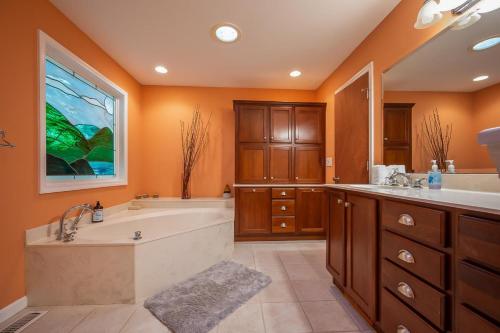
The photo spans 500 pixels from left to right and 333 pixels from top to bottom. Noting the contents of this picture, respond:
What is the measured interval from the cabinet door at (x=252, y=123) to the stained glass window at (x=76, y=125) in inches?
66.4

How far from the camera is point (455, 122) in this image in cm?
118

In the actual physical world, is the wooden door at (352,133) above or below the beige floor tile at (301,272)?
above

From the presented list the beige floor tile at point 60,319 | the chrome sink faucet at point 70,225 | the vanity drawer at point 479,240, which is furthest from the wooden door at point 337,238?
the chrome sink faucet at point 70,225

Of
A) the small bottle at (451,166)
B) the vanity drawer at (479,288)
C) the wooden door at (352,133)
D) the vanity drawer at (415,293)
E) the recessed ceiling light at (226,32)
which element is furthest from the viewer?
the wooden door at (352,133)

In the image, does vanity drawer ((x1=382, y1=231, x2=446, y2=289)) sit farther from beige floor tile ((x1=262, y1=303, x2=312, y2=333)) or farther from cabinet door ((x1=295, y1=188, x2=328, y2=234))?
cabinet door ((x1=295, y1=188, x2=328, y2=234))

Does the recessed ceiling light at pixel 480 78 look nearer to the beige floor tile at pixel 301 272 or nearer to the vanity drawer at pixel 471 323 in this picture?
the vanity drawer at pixel 471 323

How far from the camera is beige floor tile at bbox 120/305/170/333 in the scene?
121 centimetres

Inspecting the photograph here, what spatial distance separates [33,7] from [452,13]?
2896 mm

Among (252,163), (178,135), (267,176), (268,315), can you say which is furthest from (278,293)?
(178,135)

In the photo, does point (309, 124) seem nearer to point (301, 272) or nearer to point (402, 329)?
point (301, 272)

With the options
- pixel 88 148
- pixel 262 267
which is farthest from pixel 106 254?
pixel 262 267

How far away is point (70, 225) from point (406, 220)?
255 centimetres

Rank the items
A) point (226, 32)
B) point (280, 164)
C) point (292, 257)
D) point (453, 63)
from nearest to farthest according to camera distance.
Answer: point (453, 63) < point (226, 32) < point (292, 257) < point (280, 164)

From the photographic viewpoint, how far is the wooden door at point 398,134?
1460 millimetres
